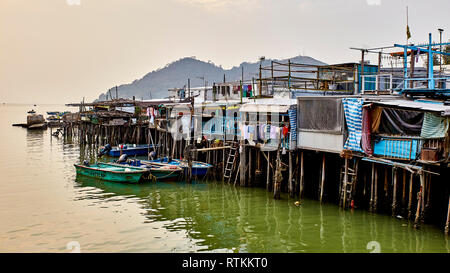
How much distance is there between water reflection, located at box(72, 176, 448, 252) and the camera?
12656 mm

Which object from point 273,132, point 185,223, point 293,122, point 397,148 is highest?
point 293,122

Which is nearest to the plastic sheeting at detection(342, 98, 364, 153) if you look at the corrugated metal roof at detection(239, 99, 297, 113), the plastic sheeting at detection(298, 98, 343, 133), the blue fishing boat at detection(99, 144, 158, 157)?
the plastic sheeting at detection(298, 98, 343, 133)

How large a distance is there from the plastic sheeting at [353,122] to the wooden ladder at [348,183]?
2.14ft

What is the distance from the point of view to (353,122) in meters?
15.7

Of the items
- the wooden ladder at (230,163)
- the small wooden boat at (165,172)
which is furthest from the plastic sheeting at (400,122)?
the small wooden boat at (165,172)

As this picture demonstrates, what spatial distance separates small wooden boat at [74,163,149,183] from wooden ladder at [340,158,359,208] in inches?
435

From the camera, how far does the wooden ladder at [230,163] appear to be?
845 inches

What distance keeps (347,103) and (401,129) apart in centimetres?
230

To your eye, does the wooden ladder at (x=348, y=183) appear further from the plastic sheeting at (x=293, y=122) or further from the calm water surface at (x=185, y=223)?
the plastic sheeting at (x=293, y=122)

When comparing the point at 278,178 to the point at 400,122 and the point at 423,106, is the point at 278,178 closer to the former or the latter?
the point at 400,122

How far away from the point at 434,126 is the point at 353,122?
3031mm

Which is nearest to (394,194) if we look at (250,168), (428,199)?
(428,199)
